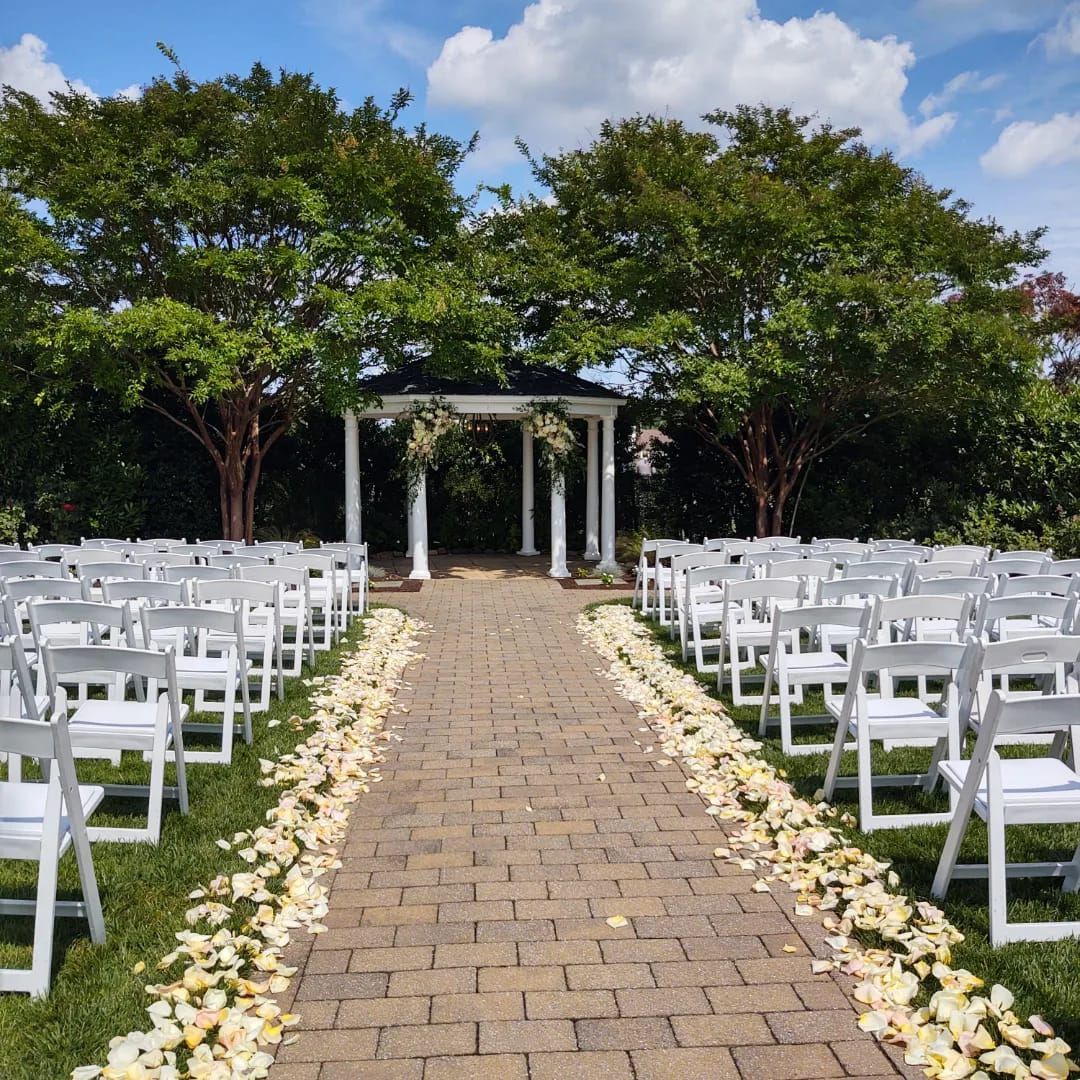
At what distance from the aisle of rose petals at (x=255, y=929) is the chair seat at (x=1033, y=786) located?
261cm

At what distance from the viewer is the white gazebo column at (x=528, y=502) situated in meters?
19.7

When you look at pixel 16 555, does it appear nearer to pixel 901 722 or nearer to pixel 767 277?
pixel 901 722

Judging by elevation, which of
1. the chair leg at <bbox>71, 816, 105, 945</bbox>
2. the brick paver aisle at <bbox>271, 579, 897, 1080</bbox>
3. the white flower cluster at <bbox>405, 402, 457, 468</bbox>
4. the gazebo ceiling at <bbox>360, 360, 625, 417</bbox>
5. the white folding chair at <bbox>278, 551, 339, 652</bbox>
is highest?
the gazebo ceiling at <bbox>360, 360, 625, 417</bbox>

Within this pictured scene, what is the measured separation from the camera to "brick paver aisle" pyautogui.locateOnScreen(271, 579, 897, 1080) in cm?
286

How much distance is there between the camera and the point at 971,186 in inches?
662

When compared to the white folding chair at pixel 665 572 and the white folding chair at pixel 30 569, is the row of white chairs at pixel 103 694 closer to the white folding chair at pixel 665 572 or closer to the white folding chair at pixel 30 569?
the white folding chair at pixel 30 569

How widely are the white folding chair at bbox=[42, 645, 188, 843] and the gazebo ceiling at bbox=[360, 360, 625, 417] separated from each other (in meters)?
12.0

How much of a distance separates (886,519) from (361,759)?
15139 millimetres

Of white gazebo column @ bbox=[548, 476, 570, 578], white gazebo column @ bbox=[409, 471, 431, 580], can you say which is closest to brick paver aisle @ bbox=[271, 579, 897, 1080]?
white gazebo column @ bbox=[409, 471, 431, 580]

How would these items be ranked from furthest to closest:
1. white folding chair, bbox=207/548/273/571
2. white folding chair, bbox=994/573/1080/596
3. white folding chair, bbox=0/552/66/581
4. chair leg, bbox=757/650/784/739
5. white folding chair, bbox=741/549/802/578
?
white folding chair, bbox=741/549/802/578
white folding chair, bbox=207/548/273/571
white folding chair, bbox=0/552/66/581
white folding chair, bbox=994/573/1080/596
chair leg, bbox=757/650/784/739

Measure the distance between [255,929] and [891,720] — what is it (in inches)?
122

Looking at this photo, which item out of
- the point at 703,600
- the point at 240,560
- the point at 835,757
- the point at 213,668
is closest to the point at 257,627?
the point at 213,668

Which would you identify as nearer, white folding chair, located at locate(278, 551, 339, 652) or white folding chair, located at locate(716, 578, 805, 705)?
white folding chair, located at locate(716, 578, 805, 705)

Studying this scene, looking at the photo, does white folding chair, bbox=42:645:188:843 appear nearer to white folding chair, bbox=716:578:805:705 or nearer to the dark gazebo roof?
white folding chair, bbox=716:578:805:705
